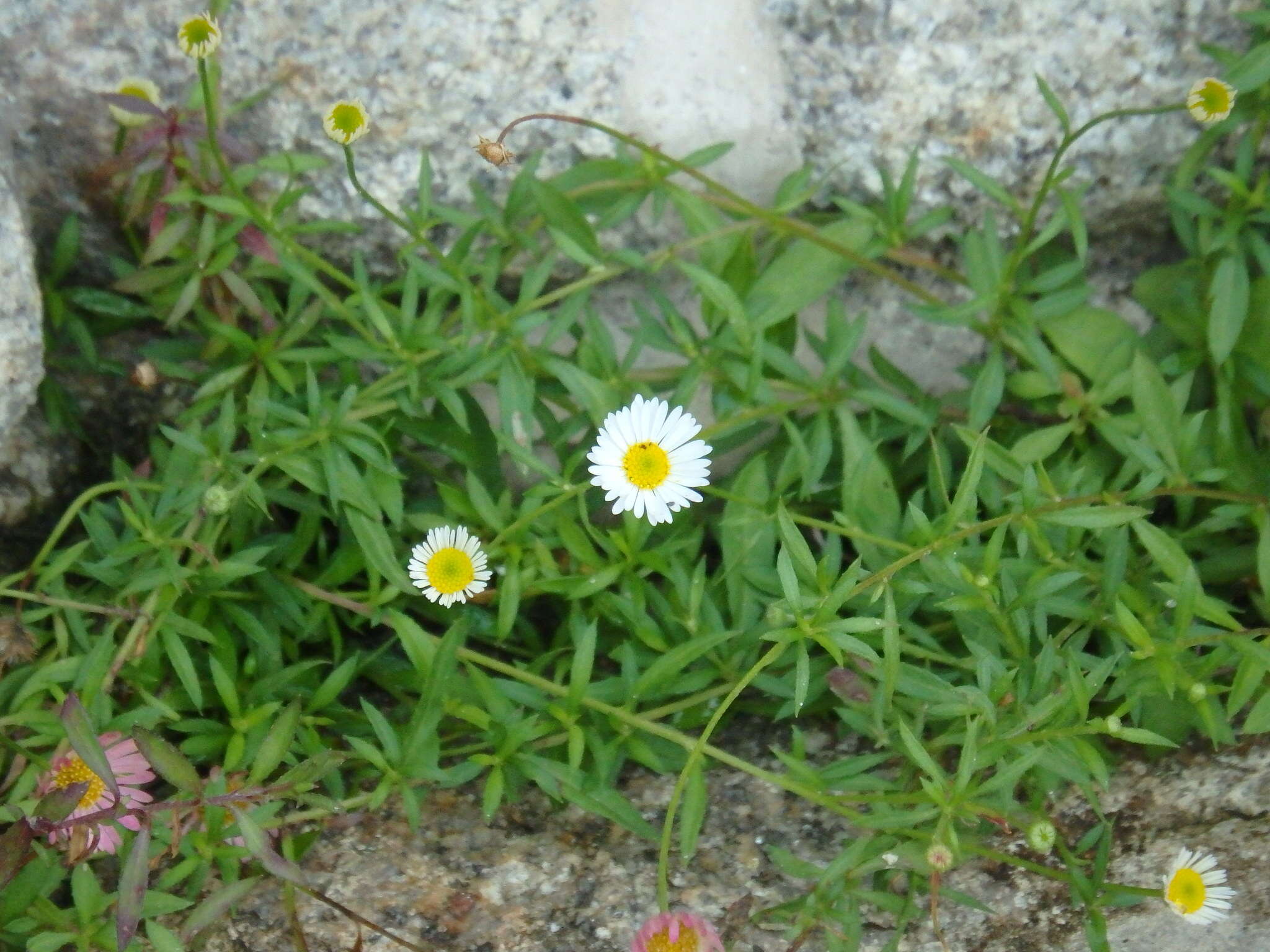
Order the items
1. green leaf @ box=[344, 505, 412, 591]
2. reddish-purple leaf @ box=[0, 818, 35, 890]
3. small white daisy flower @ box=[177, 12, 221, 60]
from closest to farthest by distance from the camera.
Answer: reddish-purple leaf @ box=[0, 818, 35, 890] < small white daisy flower @ box=[177, 12, 221, 60] < green leaf @ box=[344, 505, 412, 591]

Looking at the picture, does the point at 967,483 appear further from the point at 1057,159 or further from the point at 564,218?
the point at 564,218

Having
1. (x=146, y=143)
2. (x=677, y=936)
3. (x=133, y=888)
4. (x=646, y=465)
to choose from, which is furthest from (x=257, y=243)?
(x=677, y=936)

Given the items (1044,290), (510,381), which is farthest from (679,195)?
(1044,290)

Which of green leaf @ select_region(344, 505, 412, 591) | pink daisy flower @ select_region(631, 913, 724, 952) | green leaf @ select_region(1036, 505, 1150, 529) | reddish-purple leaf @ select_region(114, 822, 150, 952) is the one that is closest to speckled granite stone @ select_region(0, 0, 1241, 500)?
green leaf @ select_region(344, 505, 412, 591)

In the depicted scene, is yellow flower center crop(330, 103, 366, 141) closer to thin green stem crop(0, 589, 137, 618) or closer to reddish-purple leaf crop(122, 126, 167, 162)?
reddish-purple leaf crop(122, 126, 167, 162)

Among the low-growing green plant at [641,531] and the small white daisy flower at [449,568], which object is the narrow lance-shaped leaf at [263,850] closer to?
the low-growing green plant at [641,531]

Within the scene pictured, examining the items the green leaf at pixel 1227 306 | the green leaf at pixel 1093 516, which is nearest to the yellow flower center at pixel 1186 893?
the green leaf at pixel 1093 516

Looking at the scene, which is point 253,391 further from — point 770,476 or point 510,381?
point 770,476
